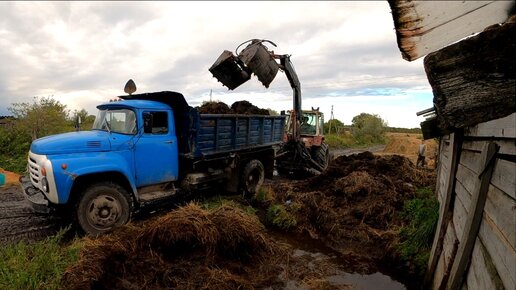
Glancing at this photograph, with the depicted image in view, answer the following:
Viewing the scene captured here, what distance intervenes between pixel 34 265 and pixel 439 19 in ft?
14.4

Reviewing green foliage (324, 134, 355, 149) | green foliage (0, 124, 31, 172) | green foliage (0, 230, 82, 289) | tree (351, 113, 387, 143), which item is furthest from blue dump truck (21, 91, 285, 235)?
tree (351, 113, 387, 143)

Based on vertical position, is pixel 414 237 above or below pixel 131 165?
below

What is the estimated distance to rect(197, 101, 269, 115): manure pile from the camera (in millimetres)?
7740

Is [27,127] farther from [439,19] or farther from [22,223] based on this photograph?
[439,19]

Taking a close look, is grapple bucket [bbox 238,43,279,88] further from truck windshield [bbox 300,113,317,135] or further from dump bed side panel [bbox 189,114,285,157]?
truck windshield [bbox 300,113,317,135]

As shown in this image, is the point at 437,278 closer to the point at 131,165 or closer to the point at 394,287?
the point at 394,287

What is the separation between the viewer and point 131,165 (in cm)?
606

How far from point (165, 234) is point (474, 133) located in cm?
382

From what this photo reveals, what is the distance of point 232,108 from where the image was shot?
8.62 m

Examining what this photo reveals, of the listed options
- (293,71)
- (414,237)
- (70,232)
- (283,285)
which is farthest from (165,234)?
(293,71)

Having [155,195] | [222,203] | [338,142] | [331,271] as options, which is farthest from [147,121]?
[338,142]

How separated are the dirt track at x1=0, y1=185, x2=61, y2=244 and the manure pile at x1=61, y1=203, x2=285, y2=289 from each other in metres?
1.59

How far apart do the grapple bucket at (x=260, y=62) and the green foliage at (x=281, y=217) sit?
3407 mm

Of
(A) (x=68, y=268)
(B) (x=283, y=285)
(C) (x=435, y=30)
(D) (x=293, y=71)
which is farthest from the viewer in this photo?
(D) (x=293, y=71)
